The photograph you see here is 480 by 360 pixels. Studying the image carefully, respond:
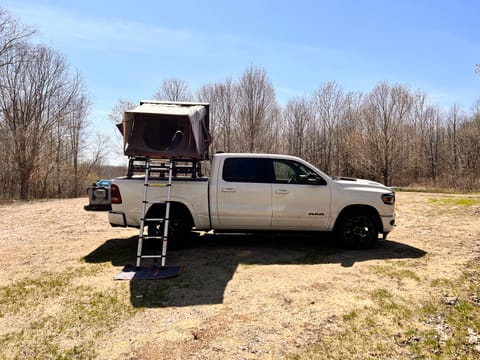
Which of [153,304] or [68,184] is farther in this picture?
[68,184]

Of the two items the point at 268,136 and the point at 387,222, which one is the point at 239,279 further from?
the point at 268,136

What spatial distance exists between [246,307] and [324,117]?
112 feet

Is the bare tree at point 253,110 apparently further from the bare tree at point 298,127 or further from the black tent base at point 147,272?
the black tent base at point 147,272

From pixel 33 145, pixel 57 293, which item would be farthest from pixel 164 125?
pixel 33 145

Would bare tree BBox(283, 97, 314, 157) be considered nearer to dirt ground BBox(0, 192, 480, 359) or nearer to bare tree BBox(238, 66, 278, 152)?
bare tree BBox(238, 66, 278, 152)

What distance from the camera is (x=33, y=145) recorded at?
2048 cm

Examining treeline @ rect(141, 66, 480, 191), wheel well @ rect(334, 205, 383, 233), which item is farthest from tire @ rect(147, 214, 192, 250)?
treeline @ rect(141, 66, 480, 191)

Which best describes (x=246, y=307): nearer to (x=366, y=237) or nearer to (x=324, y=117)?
(x=366, y=237)

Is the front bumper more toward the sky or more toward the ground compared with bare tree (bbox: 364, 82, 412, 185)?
more toward the ground

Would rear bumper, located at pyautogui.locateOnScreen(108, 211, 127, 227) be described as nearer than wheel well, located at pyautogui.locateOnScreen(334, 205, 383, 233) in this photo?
Yes

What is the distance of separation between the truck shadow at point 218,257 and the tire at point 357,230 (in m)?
0.17

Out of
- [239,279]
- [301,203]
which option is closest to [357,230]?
[301,203]

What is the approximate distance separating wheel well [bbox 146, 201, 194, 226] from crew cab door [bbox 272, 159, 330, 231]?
172cm

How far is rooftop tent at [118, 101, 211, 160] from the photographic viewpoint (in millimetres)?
5148
